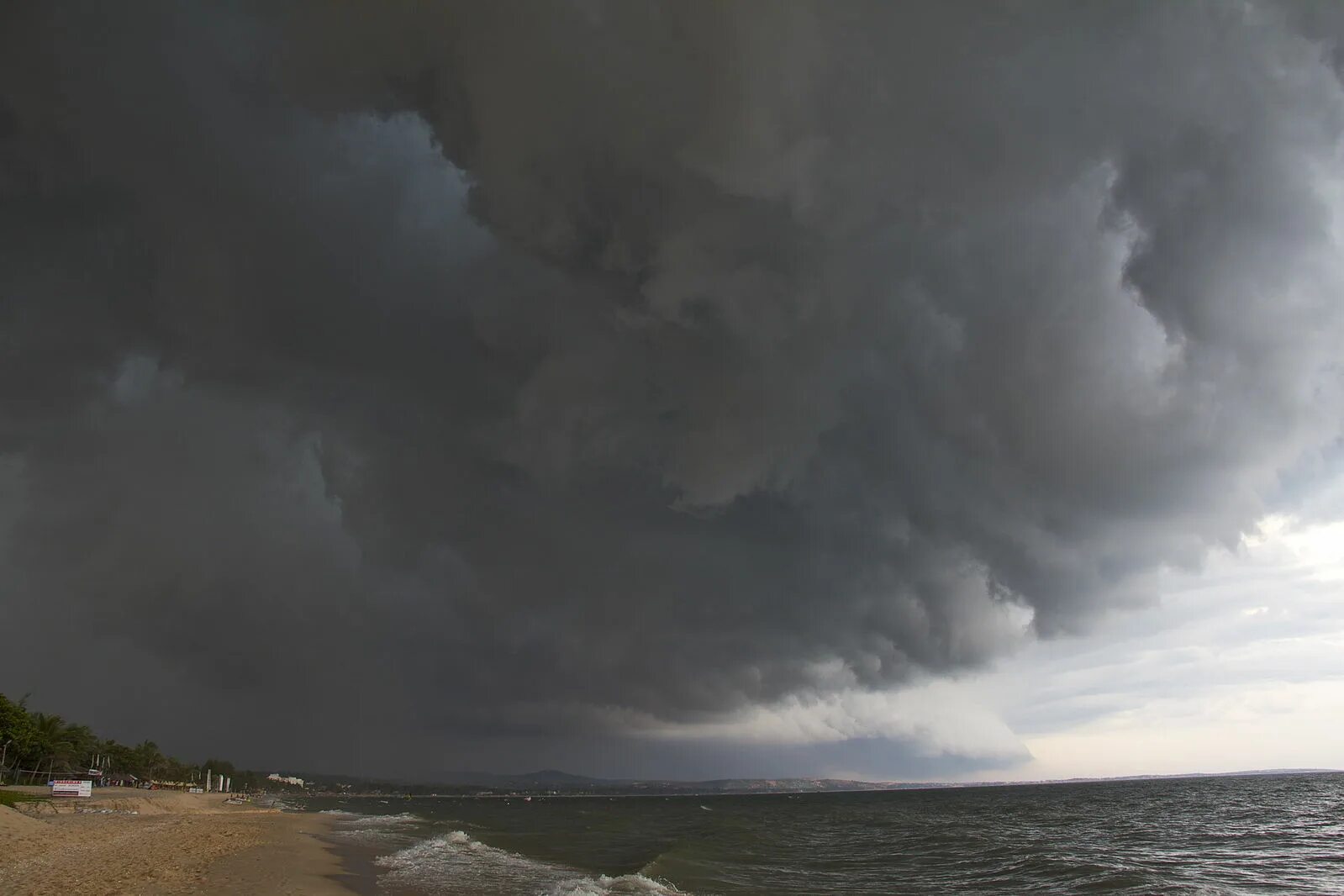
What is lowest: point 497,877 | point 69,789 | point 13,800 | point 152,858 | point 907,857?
point 907,857

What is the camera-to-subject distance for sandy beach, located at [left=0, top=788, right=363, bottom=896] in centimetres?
2416

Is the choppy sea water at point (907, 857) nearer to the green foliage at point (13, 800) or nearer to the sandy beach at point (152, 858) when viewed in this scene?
the sandy beach at point (152, 858)

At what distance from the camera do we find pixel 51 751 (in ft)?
347

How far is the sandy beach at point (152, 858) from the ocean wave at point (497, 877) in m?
3.24

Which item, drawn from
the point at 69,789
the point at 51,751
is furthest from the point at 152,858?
the point at 51,751

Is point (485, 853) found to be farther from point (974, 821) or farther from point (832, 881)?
point (974, 821)

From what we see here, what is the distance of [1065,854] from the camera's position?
41625 mm

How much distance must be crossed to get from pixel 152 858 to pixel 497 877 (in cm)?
1506

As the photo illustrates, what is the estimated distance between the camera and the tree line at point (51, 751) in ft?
292

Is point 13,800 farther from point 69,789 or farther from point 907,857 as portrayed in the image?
point 907,857

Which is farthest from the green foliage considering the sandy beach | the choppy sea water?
the choppy sea water

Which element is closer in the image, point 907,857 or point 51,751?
point 907,857

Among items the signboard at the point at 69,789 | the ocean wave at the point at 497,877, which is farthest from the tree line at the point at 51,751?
the ocean wave at the point at 497,877

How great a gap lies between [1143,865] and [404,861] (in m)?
38.8
